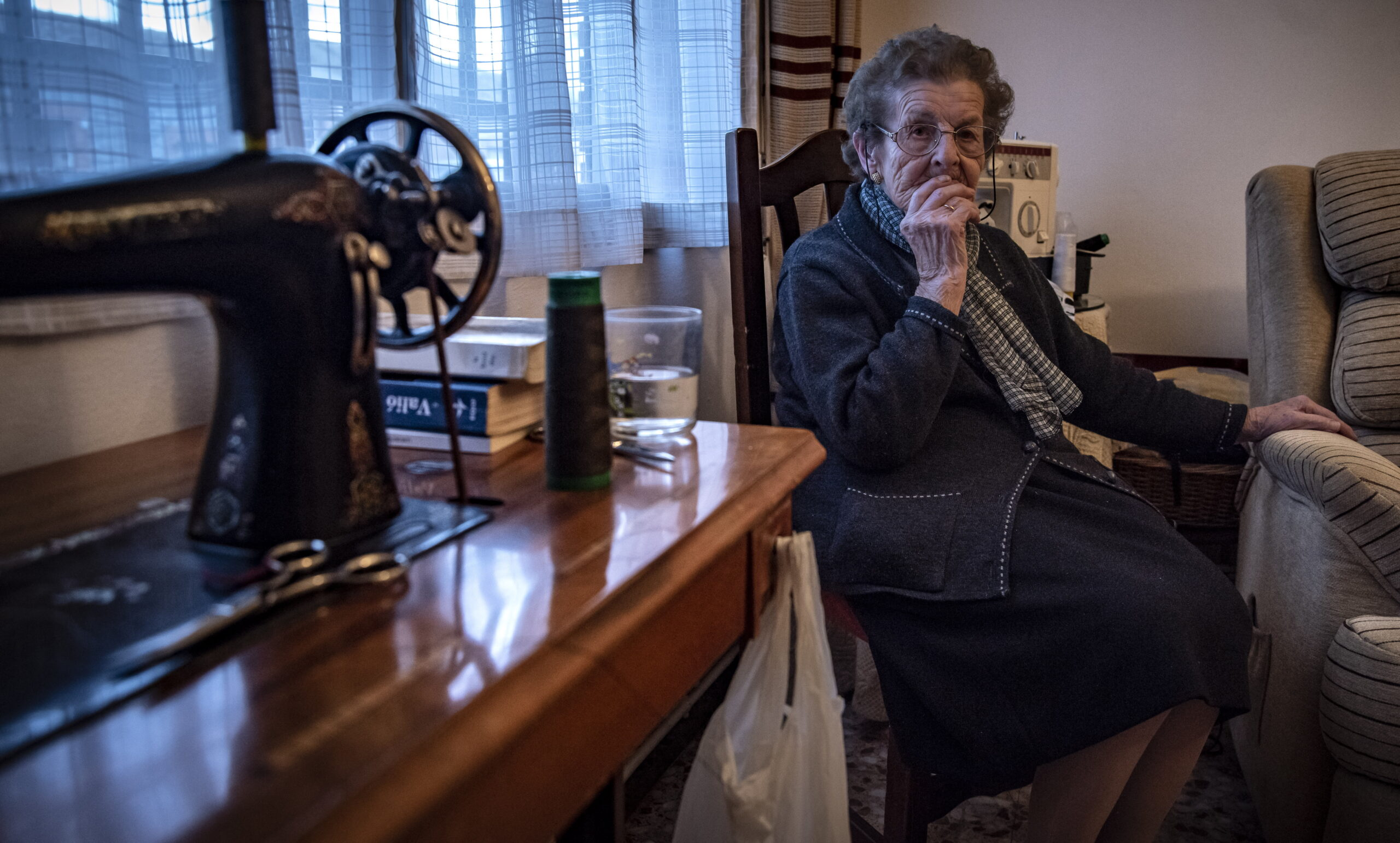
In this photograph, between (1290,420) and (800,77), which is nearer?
(1290,420)

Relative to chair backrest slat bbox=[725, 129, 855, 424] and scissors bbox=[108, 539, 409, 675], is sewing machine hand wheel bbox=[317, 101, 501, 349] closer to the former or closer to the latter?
scissors bbox=[108, 539, 409, 675]

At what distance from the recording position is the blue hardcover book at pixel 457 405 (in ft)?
2.60

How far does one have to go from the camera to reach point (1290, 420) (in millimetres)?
1457

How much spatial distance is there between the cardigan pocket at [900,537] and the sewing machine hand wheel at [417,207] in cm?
64

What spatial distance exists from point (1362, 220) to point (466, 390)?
1571 mm

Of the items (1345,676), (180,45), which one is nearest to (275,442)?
(180,45)

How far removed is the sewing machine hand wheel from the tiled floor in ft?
3.81

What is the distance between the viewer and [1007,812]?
1.62m

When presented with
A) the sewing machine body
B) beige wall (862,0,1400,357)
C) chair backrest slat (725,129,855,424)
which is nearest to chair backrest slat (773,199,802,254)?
chair backrest slat (725,129,855,424)

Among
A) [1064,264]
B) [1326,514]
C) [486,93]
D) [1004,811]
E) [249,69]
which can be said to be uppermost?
[486,93]

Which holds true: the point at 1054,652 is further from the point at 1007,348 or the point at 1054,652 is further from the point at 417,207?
the point at 417,207

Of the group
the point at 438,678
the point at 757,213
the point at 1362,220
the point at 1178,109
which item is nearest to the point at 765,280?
the point at 757,213

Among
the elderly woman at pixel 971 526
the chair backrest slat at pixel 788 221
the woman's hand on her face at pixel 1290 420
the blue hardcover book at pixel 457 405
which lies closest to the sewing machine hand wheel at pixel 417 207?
the blue hardcover book at pixel 457 405

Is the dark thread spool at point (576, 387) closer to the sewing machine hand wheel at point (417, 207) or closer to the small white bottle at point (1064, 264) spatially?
the sewing machine hand wheel at point (417, 207)
